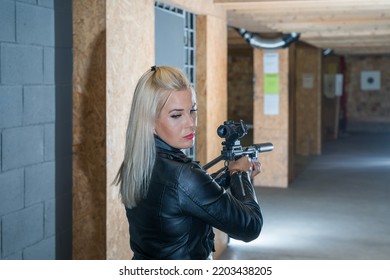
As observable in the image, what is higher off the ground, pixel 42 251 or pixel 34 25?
pixel 34 25

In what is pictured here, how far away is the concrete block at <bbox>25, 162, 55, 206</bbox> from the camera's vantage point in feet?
9.52

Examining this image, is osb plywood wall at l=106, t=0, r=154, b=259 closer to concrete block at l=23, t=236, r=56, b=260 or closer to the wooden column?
the wooden column

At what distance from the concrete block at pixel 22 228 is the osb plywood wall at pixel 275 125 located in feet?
17.9

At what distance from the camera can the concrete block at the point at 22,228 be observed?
275 cm

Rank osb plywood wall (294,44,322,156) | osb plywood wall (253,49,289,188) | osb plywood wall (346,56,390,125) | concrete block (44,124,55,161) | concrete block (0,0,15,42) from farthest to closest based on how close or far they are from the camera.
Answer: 1. osb plywood wall (346,56,390,125)
2. osb plywood wall (294,44,322,156)
3. osb plywood wall (253,49,289,188)
4. concrete block (44,124,55,161)
5. concrete block (0,0,15,42)

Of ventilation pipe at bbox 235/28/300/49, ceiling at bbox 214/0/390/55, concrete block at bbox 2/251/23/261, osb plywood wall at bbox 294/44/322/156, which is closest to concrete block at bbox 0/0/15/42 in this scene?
concrete block at bbox 2/251/23/261

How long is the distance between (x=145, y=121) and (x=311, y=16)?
4453mm

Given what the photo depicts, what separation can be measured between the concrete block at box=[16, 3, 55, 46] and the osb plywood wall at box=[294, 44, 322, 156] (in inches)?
346

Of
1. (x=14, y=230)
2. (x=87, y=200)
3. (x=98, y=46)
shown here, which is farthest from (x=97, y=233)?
(x=98, y=46)

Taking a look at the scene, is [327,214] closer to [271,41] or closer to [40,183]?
[271,41]

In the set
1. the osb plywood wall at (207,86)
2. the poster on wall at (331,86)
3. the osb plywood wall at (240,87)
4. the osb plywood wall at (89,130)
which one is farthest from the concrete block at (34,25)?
the osb plywood wall at (240,87)

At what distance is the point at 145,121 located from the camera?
176cm

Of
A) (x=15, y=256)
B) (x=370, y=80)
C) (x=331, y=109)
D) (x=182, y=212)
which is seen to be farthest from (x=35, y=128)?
(x=370, y=80)
